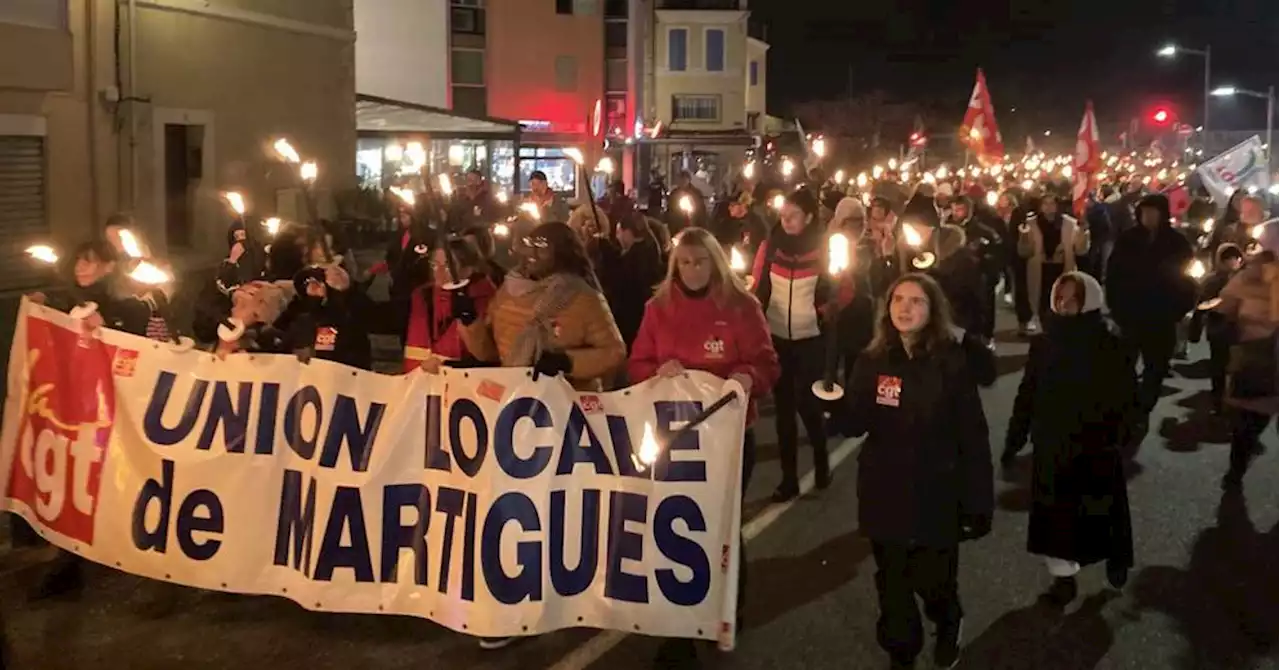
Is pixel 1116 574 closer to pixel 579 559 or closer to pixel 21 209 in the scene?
pixel 579 559

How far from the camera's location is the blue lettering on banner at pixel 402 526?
5.81m

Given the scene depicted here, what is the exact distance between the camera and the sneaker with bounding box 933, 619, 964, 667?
568cm

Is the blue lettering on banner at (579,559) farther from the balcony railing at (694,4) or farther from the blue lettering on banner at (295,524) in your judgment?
the balcony railing at (694,4)

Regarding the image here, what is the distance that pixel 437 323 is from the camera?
23.0ft

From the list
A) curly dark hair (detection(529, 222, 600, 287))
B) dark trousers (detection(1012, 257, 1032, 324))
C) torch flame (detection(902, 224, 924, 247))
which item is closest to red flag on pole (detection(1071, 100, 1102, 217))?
dark trousers (detection(1012, 257, 1032, 324))

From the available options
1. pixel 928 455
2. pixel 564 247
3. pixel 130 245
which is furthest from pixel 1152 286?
pixel 130 245

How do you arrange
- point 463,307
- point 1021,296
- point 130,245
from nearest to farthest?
point 463,307, point 130,245, point 1021,296

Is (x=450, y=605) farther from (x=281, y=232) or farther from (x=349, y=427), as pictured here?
(x=281, y=232)

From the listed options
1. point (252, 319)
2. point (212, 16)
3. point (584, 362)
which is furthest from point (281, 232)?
point (212, 16)

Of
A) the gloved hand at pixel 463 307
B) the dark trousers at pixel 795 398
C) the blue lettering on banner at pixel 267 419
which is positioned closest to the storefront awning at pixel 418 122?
the dark trousers at pixel 795 398

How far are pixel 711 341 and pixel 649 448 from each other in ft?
2.60

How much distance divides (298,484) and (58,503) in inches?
54.0

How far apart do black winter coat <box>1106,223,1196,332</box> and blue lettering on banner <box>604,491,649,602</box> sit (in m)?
6.60

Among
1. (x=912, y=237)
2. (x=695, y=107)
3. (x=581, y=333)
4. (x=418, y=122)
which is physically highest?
(x=695, y=107)
